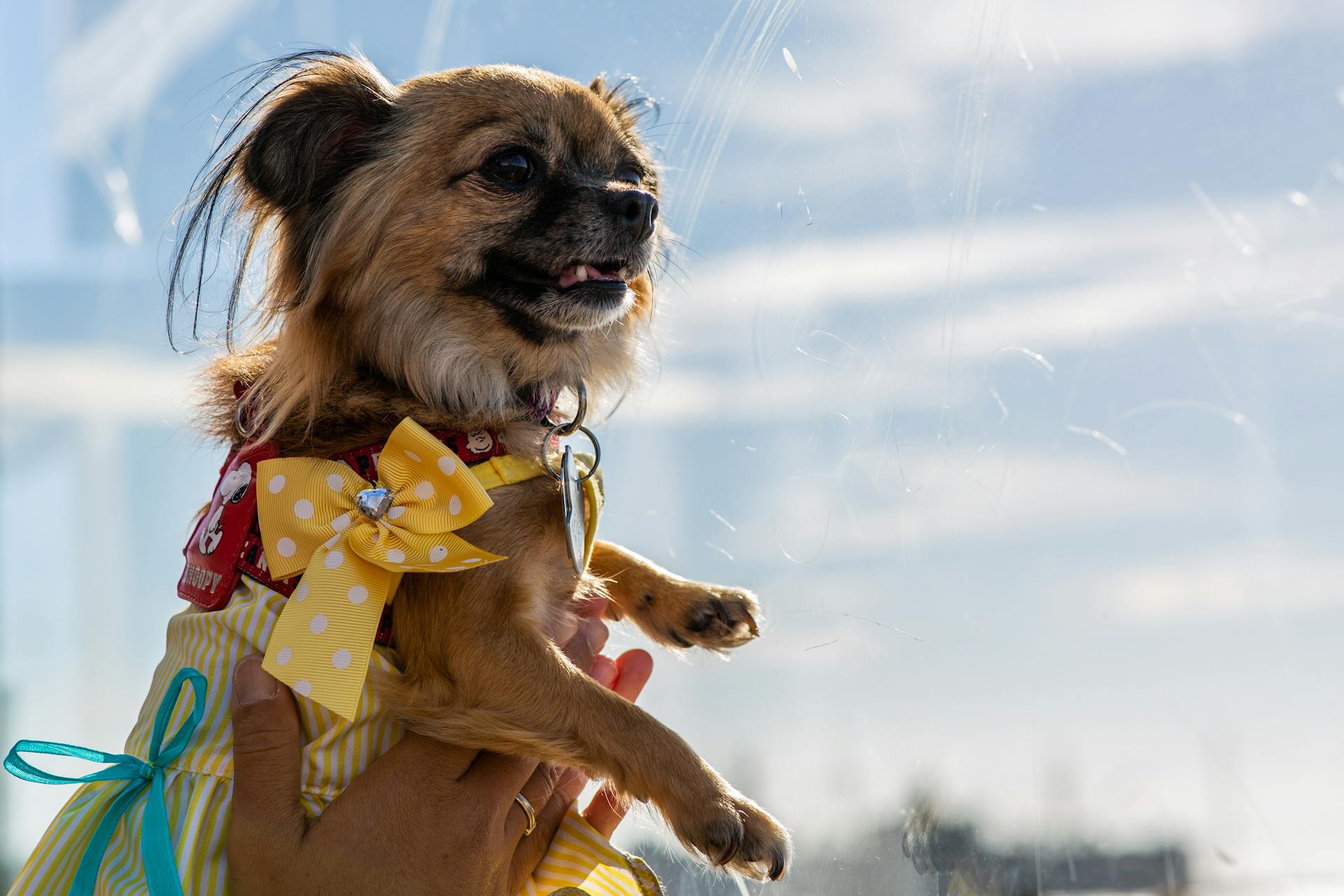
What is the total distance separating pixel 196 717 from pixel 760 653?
2.52 feet

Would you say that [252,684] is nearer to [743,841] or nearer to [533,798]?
[533,798]

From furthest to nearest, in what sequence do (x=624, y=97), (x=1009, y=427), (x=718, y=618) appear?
(x=624, y=97) < (x=718, y=618) < (x=1009, y=427)

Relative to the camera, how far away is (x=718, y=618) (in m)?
1.51

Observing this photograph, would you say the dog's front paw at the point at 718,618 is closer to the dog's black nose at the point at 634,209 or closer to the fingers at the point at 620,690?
the fingers at the point at 620,690

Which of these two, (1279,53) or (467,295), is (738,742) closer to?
(467,295)

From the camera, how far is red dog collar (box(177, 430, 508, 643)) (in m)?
1.25

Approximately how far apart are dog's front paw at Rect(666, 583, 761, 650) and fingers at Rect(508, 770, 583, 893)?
0.28 m

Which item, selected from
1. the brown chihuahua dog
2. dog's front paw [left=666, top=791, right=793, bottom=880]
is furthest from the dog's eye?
dog's front paw [left=666, top=791, right=793, bottom=880]

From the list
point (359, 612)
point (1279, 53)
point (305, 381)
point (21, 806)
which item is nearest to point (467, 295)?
point (305, 381)

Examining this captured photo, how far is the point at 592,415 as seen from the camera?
164cm

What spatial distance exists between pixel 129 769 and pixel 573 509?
62cm

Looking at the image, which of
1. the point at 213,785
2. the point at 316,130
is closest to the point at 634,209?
the point at 316,130

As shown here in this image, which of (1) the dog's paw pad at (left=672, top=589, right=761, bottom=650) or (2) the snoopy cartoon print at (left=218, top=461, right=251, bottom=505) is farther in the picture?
(1) the dog's paw pad at (left=672, top=589, right=761, bottom=650)

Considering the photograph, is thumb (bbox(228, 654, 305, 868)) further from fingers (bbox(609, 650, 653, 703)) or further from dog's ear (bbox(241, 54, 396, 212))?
dog's ear (bbox(241, 54, 396, 212))
